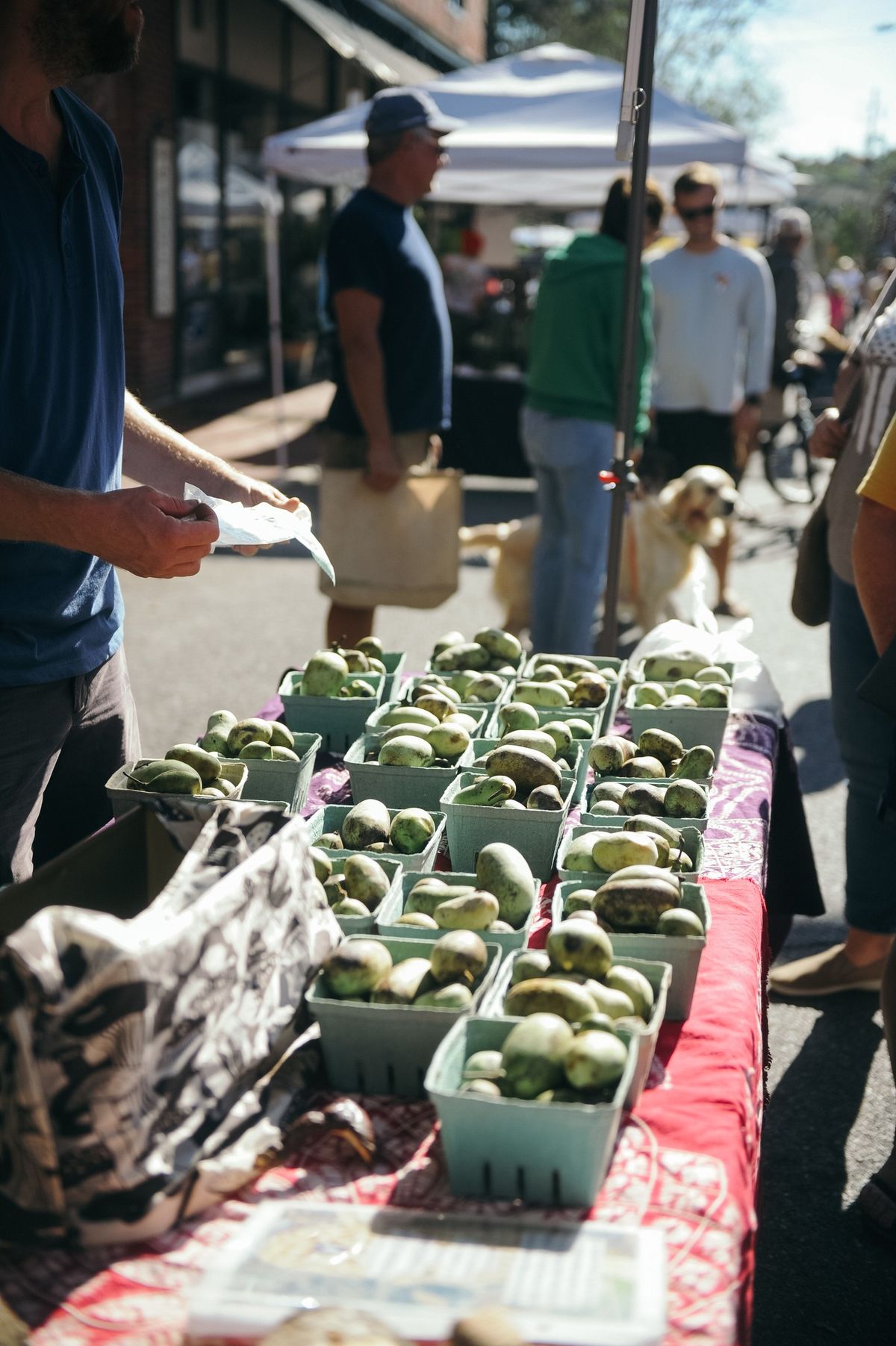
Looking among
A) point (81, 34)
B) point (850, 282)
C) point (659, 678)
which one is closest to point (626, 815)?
point (659, 678)

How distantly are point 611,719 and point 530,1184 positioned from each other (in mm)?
1446

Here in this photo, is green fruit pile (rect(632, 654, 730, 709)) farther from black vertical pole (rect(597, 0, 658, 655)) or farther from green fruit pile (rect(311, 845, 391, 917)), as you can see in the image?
green fruit pile (rect(311, 845, 391, 917))

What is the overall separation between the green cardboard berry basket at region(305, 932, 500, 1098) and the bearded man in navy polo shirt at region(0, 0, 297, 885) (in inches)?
26.1

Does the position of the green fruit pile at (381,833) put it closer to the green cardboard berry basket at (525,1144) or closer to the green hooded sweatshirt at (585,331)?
the green cardboard berry basket at (525,1144)

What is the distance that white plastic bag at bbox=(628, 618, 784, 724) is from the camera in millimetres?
2967

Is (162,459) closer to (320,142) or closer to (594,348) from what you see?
(594,348)

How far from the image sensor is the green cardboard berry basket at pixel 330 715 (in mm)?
2617

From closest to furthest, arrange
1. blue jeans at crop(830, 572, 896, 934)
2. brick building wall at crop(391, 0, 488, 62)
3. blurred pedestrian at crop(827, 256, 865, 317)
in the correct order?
blue jeans at crop(830, 572, 896, 934) < brick building wall at crop(391, 0, 488, 62) < blurred pedestrian at crop(827, 256, 865, 317)

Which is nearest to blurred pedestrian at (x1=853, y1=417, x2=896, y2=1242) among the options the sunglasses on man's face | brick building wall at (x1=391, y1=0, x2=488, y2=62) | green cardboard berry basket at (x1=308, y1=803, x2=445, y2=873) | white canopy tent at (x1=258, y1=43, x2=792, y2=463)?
green cardboard berry basket at (x1=308, y1=803, x2=445, y2=873)

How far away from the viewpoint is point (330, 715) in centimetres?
264

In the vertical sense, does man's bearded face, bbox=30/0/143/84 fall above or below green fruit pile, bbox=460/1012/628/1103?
above

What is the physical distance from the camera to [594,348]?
5195 mm

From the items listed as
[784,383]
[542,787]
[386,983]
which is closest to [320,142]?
[784,383]

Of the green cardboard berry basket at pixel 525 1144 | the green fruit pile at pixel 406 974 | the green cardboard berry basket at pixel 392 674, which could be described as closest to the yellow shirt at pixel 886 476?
the green cardboard berry basket at pixel 392 674
